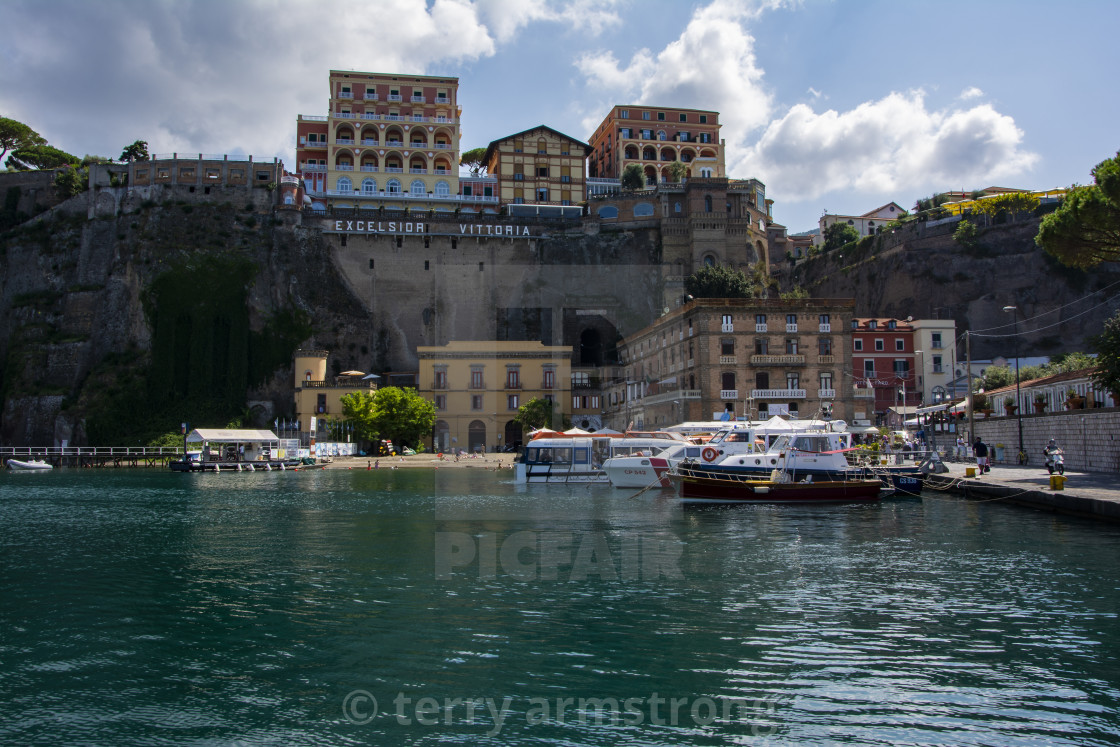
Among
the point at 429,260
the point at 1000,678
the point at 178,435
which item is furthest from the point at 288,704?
the point at 429,260

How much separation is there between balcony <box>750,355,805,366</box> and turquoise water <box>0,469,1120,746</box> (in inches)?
1088

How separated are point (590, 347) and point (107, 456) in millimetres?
39315

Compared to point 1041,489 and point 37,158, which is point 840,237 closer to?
point 1041,489

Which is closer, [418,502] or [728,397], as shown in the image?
[418,502]

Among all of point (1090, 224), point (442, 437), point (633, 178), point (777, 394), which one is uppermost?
point (633, 178)

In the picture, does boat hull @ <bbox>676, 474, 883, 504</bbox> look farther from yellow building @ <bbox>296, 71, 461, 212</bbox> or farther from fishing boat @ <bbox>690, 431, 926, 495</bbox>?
yellow building @ <bbox>296, 71, 461, 212</bbox>

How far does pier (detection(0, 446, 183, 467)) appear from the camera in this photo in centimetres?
6103

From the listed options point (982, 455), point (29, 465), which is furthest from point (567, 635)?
point (29, 465)

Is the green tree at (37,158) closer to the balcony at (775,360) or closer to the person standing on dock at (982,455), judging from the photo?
the balcony at (775,360)

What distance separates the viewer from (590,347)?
7475 cm

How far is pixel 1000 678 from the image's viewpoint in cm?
962

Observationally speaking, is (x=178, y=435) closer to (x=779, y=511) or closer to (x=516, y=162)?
(x=516, y=162)

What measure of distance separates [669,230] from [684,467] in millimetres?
48364

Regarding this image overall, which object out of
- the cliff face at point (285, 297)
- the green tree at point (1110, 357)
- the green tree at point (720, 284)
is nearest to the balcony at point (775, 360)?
the green tree at point (720, 284)
